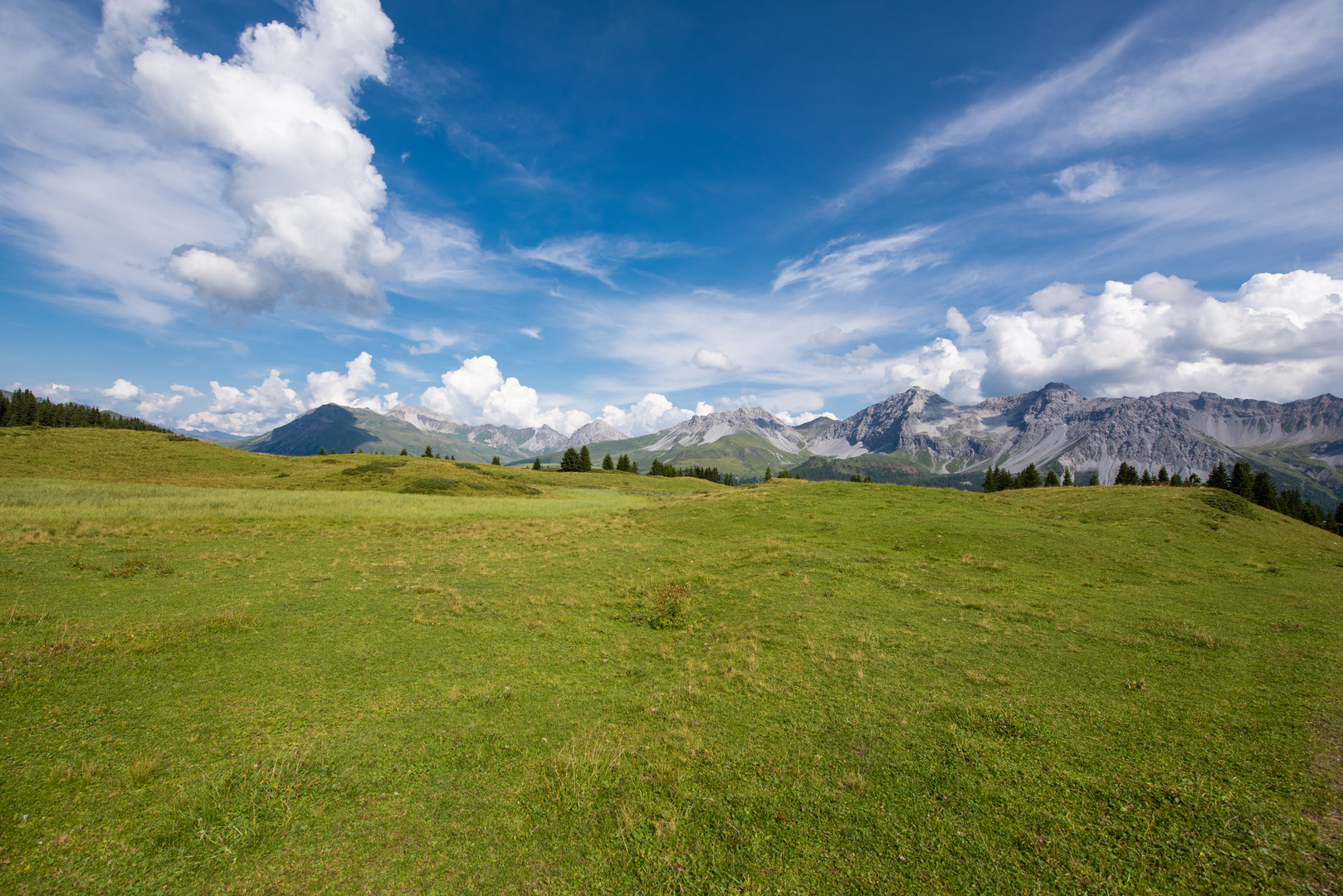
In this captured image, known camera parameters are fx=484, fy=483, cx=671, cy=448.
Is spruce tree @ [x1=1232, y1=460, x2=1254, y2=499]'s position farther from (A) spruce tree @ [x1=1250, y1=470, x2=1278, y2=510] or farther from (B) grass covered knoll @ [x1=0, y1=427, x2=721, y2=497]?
(B) grass covered knoll @ [x1=0, y1=427, x2=721, y2=497]

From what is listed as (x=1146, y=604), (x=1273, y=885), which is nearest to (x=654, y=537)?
(x=1146, y=604)

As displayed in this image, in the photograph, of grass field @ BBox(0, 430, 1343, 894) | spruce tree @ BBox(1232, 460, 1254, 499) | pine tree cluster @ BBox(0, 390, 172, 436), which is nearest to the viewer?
grass field @ BBox(0, 430, 1343, 894)

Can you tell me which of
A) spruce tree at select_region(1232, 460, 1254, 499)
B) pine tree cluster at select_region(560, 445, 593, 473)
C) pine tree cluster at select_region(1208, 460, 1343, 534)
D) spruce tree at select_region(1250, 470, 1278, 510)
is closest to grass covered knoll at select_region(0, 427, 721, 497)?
pine tree cluster at select_region(560, 445, 593, 473)

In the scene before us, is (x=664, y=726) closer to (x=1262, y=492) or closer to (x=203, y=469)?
(x=203, y=469)

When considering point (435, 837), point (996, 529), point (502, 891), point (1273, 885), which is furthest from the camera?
point (996, 529)

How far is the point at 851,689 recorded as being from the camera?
10664 millimetres

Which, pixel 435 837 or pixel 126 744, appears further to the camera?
pixel 126 744

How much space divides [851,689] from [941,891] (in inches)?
199

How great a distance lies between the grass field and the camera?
606cm

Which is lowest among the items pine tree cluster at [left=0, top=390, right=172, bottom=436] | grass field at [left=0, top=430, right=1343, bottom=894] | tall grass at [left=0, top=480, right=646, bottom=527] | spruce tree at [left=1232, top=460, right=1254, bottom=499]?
grass field at [left=0, top=430, right=1343, bottom=894]

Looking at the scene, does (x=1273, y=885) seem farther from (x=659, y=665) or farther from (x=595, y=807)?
(x=659, y=665)

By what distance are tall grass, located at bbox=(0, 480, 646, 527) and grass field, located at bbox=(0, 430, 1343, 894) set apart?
9.09 m

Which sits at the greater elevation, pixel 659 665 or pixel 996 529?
pixel 996 529

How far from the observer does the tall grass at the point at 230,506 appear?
95.3 feet
